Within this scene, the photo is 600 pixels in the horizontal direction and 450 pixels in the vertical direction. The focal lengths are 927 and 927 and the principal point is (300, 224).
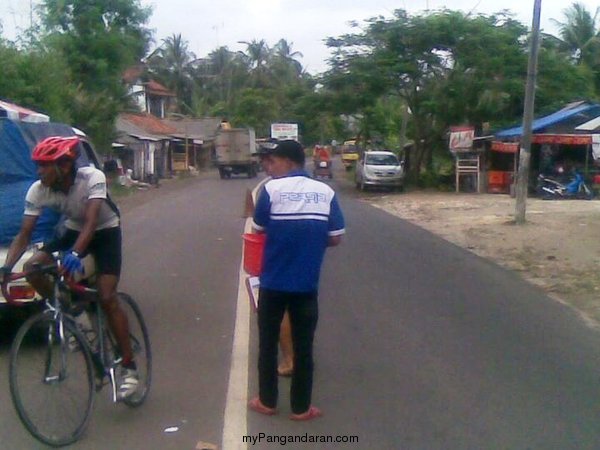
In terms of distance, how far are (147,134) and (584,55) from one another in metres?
23.5

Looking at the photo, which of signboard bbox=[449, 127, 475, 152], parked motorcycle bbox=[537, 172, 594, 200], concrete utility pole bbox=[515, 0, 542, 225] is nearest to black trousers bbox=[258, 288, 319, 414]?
concrete utility pole bbox=[515, 0, 542, 225]

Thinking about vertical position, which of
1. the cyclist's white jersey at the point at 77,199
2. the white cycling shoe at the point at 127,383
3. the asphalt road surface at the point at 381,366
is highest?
the cyclist's white jersey at the point at 77,199

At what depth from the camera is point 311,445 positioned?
557cm

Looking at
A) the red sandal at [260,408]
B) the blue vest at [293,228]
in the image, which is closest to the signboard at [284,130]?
the red sandal at [260,408]

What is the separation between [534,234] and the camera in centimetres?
1872

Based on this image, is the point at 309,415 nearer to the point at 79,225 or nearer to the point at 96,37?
the point at 79,225

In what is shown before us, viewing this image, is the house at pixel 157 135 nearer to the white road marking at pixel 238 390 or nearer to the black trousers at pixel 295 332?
the white road marking at pixel 238 390

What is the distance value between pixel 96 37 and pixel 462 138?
1635cm

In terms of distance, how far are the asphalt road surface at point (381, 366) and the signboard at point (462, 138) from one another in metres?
21.1

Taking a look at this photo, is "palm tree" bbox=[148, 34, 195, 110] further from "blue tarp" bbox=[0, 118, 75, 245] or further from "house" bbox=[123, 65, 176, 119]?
"blue tarp" bbox=[0, 118, 75, 245]

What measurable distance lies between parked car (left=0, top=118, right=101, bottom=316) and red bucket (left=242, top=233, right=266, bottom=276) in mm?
2031

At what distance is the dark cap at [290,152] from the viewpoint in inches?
234

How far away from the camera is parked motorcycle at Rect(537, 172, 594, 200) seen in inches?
1195

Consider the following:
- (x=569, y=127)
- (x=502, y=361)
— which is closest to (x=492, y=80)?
(x=569, y=127)
